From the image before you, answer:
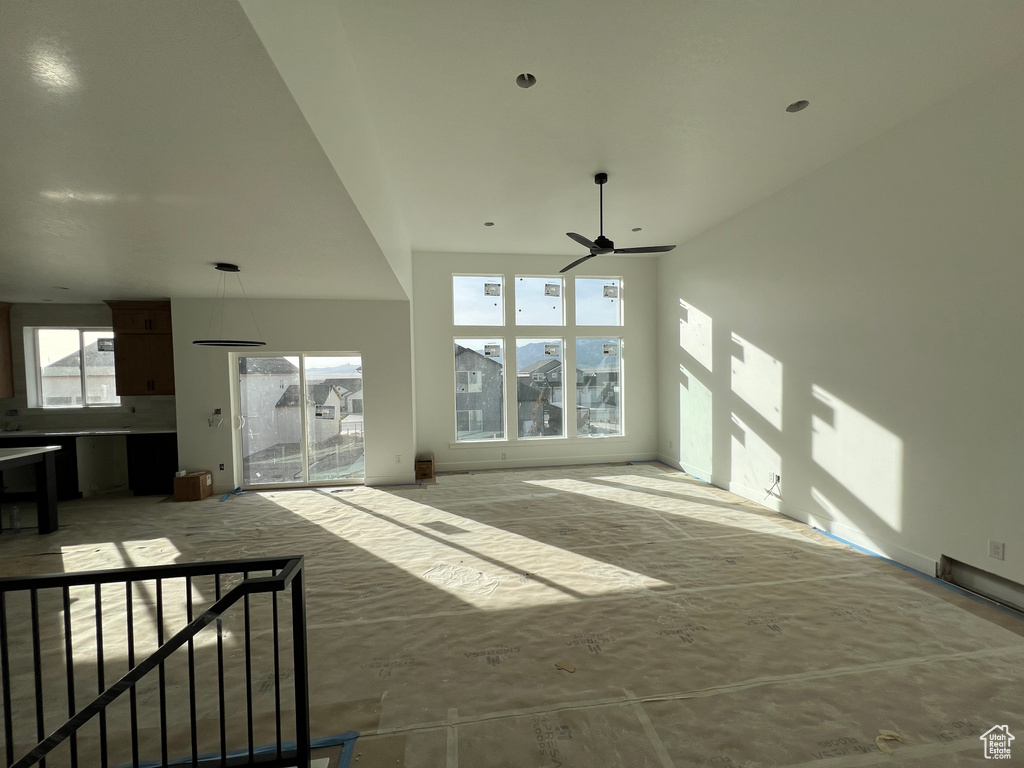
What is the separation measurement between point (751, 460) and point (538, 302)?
4300mm

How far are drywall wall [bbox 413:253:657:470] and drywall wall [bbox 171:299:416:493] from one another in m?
0.77

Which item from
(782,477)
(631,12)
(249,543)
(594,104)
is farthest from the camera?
(782,477)

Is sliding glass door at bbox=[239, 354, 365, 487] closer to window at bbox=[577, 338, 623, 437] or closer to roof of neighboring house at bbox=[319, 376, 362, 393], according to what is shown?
roof of neighboring house at bbox=[319, 376, 362, 393]

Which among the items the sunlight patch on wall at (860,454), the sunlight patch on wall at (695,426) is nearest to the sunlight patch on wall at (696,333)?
the sunlight patch on wall at (695,426)

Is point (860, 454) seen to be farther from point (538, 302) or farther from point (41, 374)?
point (41, 374)

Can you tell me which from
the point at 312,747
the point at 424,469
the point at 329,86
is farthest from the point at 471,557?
the point at 329,86

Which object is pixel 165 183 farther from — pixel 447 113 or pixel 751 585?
pixel 751 585

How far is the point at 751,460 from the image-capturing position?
586 cm

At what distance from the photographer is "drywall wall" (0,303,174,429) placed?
6.84 meters

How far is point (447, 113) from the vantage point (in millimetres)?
3480

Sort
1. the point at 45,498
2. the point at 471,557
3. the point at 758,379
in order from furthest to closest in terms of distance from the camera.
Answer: the point at 758,379
the point at 45,498
the point at 471,557

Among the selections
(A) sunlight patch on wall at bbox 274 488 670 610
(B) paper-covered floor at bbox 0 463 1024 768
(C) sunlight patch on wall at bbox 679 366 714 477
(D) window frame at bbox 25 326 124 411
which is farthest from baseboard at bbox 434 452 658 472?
(D) window frame at bbox 25 326 124 411

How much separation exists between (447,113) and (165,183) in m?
2.01

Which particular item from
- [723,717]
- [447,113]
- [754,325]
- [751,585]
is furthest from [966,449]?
[447,113]
